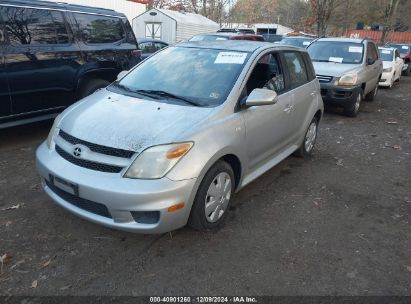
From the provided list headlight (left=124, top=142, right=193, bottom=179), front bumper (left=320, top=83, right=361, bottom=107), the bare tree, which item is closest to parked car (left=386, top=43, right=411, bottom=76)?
the bare tree

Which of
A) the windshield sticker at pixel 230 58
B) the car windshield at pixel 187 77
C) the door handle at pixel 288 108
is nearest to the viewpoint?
the car windshield at pixel 187 77

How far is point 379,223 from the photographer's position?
3793mm

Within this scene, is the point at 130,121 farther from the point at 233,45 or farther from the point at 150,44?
the point at 150,44

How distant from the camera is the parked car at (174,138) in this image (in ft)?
9.23

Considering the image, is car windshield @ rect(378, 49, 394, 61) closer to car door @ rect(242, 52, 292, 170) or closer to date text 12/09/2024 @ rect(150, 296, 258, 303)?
car door @ rect(242, 52, 292, 170)

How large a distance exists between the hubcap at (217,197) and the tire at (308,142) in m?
2.22

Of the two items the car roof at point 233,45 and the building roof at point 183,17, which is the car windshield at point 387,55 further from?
the building roof at point 183,17

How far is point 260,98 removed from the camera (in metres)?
3.44

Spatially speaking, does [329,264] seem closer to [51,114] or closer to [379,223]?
[379,223]

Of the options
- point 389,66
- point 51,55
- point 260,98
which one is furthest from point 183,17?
point 260,98

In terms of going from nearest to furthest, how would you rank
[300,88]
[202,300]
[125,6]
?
[202,300] < [300,88] < [125,6]

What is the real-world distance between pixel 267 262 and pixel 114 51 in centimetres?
485

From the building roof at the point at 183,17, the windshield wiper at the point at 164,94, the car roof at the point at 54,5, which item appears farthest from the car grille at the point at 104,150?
the building roof at the point at 183,17

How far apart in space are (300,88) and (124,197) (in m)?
2.98
